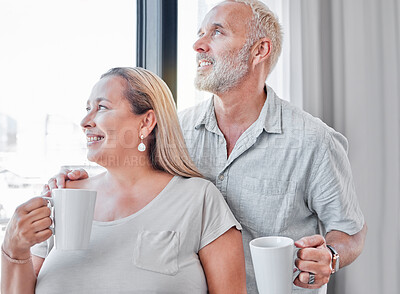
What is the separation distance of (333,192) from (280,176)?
17 centimetres

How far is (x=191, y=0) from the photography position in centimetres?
161

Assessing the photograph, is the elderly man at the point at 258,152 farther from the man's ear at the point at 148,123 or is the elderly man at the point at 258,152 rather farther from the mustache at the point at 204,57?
the man's ear at the point at 148,123

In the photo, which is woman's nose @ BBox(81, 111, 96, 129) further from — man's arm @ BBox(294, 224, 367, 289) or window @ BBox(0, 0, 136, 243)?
man's arm @ BBox(294, 224, 367, 289)

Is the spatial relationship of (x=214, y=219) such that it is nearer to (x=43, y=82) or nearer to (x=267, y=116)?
(x=267, y=116)

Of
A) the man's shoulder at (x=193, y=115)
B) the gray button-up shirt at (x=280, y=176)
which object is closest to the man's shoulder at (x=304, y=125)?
the gray button-up shirt at (x=280, y=176)

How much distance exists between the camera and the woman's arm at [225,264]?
3.43ft

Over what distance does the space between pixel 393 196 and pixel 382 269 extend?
294 millimetres

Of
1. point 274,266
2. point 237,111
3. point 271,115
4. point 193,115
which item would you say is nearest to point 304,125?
point 271,115

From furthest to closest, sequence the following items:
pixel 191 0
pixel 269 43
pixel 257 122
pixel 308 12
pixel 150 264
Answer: pixel 308 12, pixel 191 0, pixel 269 43, pixel 257 122, pixel 150 264

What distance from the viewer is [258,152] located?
130cm

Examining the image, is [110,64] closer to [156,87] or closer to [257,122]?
[156,87]

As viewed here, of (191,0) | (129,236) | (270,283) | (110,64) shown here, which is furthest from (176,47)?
→ (270,283)

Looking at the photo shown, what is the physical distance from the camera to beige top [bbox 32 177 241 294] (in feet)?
3.30

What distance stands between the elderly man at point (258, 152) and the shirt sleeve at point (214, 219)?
0.13 m
